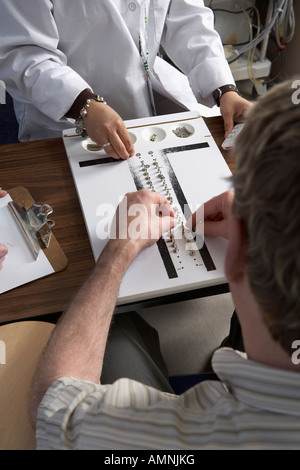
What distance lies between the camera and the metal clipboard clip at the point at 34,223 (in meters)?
0.90

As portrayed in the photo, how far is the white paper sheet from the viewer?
0.84 metres

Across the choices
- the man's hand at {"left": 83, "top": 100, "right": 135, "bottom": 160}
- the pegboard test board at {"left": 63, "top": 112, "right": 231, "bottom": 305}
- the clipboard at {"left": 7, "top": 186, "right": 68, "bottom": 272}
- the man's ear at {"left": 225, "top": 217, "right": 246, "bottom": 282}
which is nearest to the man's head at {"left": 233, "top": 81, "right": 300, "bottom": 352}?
the man's ear at {"left": 225, "top": 217, "right": 246, "bottom": 282}

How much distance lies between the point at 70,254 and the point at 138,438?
1.45 ft

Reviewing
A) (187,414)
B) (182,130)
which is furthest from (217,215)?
(187,414)

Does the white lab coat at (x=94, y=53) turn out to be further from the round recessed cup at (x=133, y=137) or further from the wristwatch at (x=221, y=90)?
A: the round recessed cup at (x=133, y=137)

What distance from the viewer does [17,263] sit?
0.87m

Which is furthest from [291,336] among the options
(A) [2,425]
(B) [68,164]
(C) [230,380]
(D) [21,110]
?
(D) [21,110]

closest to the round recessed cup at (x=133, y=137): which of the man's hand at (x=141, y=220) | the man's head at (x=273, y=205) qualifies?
the man's hand at (x=141, y=220)

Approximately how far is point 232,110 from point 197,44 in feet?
1.11

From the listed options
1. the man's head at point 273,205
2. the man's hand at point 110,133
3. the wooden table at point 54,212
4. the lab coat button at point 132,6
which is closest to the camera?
the man's head at point 273,205

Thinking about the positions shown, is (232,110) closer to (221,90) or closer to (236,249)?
(221,90)

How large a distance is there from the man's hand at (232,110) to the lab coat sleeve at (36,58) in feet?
1.27

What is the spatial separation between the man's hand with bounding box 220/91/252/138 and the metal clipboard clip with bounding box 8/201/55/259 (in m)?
0.53
